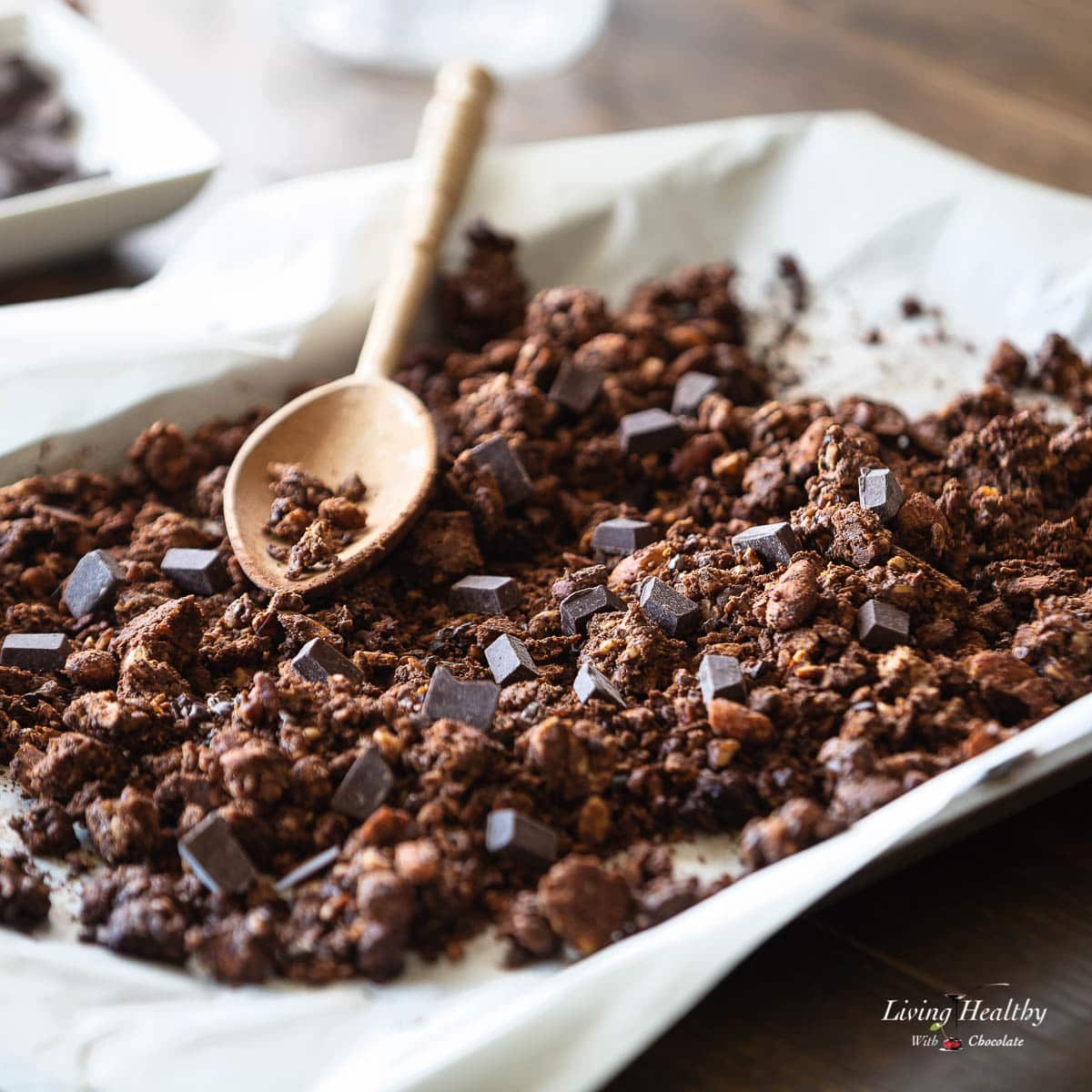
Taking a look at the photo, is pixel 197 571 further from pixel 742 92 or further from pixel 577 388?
pixel 742 92

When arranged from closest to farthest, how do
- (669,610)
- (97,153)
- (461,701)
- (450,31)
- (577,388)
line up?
(461,701)
(669,610)
(577,388)
(97,153)
(450,31)

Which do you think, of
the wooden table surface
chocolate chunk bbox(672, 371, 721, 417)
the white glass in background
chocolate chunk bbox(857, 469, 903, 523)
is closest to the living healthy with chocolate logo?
the wooden table surface

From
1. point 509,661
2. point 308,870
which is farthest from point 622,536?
point 308,870

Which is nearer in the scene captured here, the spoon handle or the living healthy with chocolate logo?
the living healthy with chocolate logo

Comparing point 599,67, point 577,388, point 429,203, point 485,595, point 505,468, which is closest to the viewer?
point 485,595

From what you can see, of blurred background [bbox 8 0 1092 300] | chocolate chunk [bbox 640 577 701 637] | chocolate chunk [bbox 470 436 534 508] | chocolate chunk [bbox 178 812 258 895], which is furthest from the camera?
blurred background [bbox 8 0 1092 300]

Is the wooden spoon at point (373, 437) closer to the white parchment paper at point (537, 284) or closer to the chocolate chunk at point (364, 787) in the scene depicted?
the white parchment paper at point (537, 284)

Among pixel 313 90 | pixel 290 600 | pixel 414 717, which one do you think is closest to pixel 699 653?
pixel 414 717

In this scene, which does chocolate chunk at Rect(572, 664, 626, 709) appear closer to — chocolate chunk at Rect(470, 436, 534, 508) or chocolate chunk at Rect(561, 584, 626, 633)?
chocolate chunk at Rect(561, 584, 626, 633)
